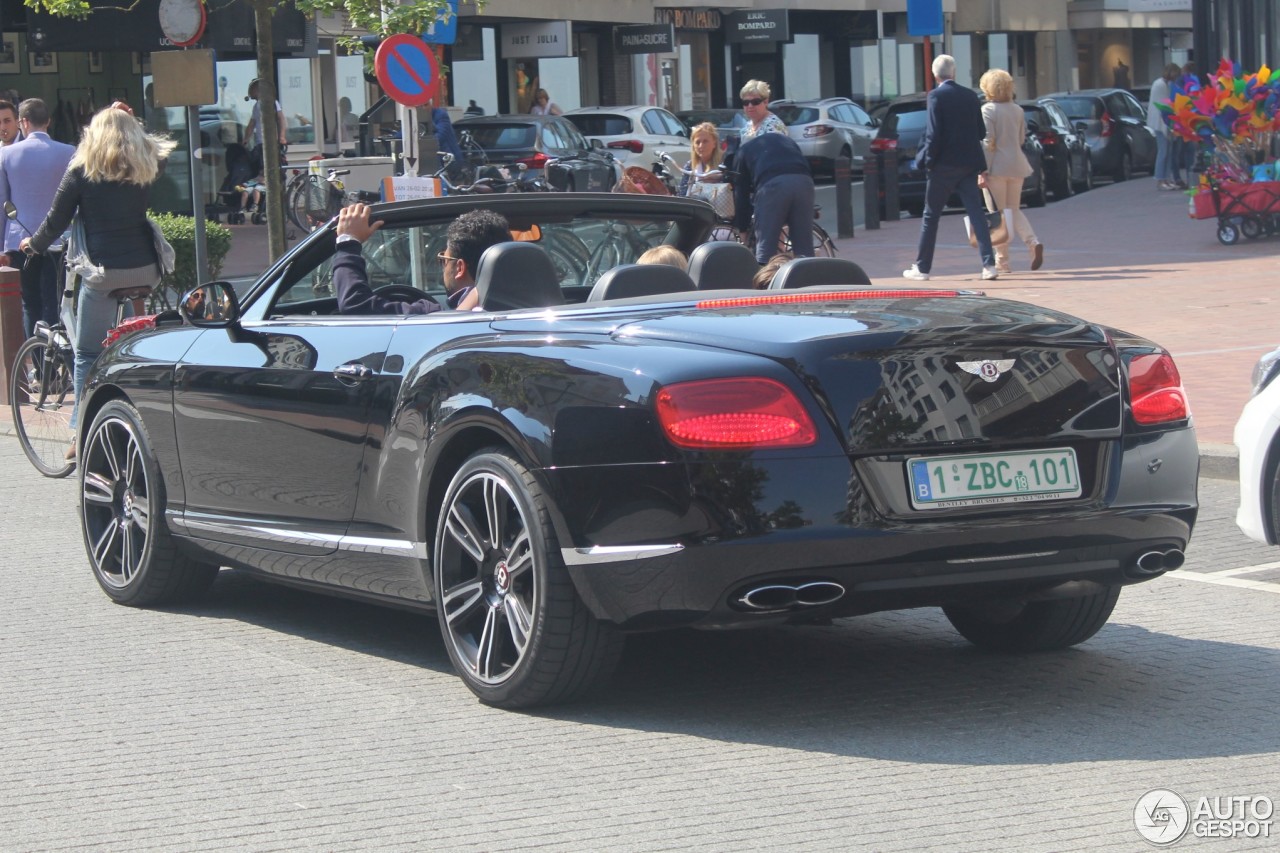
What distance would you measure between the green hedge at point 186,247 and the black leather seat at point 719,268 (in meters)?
10.2

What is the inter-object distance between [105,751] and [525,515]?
4.00 feet

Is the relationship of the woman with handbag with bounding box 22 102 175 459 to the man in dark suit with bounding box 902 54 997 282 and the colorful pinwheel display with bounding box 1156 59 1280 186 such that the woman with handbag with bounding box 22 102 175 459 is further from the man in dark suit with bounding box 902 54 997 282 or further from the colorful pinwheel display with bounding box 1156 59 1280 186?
the colorful pinwheel display with bounding box 1156 59 1280 186

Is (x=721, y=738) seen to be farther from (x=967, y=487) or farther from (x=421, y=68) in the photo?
(x=421, y=68)

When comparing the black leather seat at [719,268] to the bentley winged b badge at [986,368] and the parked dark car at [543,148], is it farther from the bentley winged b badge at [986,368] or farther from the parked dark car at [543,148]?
the parked dark car at [543,148]

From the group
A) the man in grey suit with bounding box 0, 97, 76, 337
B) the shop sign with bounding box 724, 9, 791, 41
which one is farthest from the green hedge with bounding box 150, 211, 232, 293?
the shop sign with bounding box 724, 9, 791, 41

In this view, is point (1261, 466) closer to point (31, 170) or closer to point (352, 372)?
point (352, 372)

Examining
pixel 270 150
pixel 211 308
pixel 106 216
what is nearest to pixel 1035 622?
pixel 211 308

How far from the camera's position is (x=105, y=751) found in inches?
205

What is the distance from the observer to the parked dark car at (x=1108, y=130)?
35.2m

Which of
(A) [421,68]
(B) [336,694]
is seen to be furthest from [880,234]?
(B) [336,694]

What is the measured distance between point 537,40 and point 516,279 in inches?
1624

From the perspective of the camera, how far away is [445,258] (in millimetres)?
6598

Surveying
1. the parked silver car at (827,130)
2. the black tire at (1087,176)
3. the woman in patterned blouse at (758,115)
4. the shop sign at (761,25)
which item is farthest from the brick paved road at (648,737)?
the shop sign at (761,25)

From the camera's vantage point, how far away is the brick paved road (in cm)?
439
